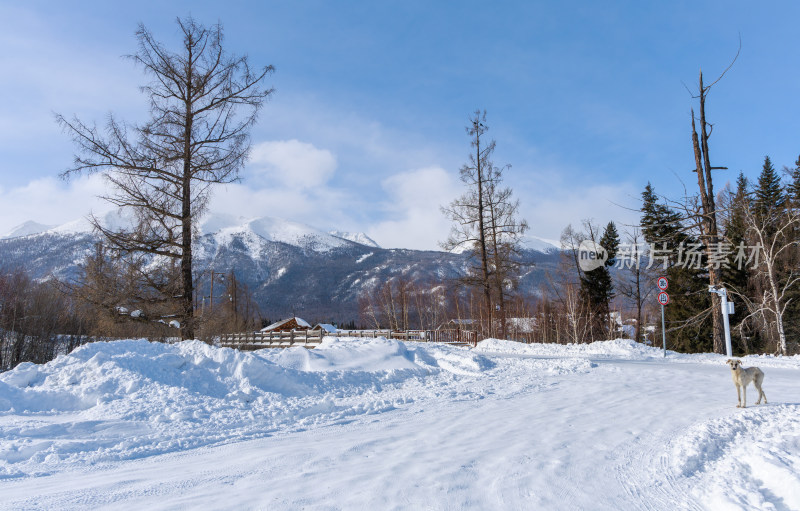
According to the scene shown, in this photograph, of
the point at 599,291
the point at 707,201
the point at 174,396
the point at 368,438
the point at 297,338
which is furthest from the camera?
the point at 599,291

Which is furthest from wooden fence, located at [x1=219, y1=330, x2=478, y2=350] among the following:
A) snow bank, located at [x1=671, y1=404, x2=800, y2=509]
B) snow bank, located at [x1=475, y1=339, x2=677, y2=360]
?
snow bank, located at [x1=671, y1=404, x2=800, y2=509]

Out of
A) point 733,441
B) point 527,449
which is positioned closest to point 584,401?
point 733,441

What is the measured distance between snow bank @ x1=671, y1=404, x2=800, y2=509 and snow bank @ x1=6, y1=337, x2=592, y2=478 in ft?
14.8

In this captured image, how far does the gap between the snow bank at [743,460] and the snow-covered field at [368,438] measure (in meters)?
0.02

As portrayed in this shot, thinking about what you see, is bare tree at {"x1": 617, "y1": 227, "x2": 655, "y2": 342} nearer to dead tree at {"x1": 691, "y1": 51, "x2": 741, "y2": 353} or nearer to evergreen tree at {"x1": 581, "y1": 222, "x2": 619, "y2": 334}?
evergreen tree at {"x1": 581, "y1": 222, "x2": 619, "y2": 334}

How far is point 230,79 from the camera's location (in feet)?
45.6

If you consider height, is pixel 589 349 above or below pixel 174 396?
below

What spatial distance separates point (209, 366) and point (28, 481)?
17.4ft

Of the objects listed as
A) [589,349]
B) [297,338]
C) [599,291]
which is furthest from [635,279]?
[297,338]

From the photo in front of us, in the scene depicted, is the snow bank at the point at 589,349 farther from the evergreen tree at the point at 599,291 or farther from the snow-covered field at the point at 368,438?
the evergreen tree at the point at 599,291

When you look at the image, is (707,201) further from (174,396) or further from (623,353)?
(174,396)

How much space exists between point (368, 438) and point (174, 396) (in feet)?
14.0

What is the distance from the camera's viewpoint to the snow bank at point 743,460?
13.4 ft

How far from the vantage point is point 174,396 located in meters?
8.34
